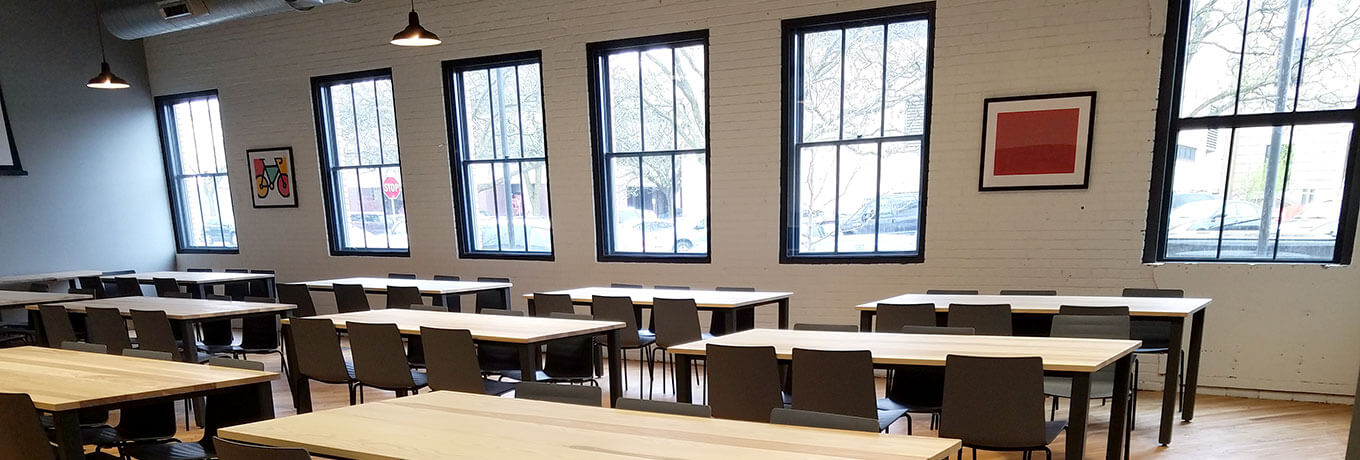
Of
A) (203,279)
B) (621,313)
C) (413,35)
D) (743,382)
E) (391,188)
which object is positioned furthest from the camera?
(391,188)

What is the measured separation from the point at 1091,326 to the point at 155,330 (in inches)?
224

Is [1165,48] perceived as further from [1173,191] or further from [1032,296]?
[1032,296]

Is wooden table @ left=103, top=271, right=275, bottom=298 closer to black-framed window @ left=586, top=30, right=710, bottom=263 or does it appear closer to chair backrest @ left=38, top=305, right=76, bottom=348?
chair backrest @ left=38, top=305, right=76, bottom=348

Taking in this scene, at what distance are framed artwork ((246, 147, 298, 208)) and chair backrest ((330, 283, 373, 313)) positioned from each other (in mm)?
2820

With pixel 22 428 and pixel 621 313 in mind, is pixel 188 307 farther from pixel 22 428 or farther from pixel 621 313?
pixel 621 313

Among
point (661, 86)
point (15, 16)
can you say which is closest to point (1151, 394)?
point (661, 86)

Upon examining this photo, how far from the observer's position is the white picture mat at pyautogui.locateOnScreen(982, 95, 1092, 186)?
4797 millimetres

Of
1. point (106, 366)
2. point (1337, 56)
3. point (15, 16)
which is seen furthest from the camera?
point (15, 16)

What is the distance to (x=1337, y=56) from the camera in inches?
174

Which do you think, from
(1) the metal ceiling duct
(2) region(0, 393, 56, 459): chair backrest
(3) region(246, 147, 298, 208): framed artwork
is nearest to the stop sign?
(3) region(246, 147, 298, 208): framed artwork

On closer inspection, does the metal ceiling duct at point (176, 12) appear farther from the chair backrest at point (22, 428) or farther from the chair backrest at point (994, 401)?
the chair backrest at point (994, 401)

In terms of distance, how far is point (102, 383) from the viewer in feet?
9.06

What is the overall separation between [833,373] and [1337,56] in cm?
432

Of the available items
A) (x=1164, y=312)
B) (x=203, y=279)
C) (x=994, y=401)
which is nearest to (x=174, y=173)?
(x=203, y=279)
